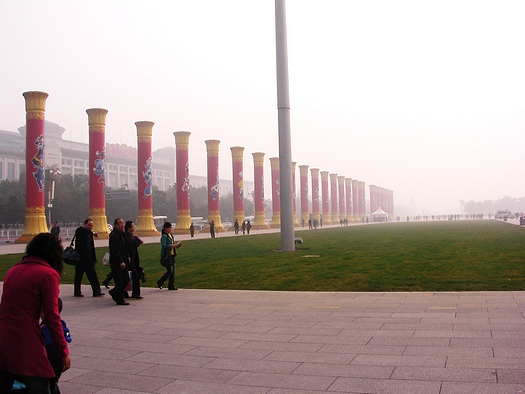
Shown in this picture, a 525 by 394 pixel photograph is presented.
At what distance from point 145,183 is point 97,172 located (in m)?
5.66

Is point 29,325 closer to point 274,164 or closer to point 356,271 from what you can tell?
point 356,271

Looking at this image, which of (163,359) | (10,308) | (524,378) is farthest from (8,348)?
(524,378)

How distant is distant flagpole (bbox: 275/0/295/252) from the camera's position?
71.6ft

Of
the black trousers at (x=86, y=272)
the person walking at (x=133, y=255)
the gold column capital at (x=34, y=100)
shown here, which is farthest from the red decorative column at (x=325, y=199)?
the person walking at (x=133, y=255)

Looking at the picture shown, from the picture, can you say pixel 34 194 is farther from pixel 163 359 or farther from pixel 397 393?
pixel 397 393

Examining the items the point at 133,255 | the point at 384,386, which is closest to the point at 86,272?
the point at 133,255

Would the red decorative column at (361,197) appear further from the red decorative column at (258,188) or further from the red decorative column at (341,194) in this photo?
the red decorative column at (258,188)

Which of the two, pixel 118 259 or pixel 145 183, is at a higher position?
pixel 145 183

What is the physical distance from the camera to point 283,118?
21.9 m

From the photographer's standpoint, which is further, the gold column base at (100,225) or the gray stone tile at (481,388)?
the gold column base at (100,225)

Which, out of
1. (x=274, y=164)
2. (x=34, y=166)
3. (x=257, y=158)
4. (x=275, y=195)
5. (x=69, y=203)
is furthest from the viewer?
(x=274, y=164)

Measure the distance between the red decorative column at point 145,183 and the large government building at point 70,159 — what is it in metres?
41.8

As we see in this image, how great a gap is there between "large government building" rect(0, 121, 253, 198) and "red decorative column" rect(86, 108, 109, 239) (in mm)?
45787

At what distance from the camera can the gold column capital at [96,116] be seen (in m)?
43.5
